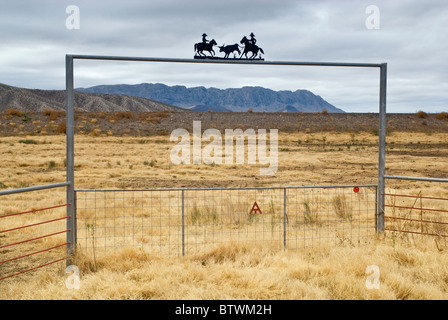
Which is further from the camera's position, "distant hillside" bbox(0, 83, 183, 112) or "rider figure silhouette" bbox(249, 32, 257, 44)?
"distant hillside" bbox(0, 83, 183, 112)

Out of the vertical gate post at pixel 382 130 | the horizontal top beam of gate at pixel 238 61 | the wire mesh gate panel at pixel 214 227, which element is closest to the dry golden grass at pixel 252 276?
the wire mesh gate panel at pixel 214 227

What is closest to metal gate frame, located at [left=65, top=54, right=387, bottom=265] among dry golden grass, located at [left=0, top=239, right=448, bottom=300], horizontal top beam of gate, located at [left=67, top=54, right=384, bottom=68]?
horizontal top beam of gate, located at [left=67, top=54, right=384, bottom=68]

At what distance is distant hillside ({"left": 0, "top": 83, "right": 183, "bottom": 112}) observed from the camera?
5236 inches

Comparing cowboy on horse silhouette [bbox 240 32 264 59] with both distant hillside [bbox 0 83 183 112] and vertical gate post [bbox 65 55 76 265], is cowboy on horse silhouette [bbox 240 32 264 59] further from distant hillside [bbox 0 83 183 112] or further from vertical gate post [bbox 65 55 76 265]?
distant hillside [bbox 0 83 183 112]

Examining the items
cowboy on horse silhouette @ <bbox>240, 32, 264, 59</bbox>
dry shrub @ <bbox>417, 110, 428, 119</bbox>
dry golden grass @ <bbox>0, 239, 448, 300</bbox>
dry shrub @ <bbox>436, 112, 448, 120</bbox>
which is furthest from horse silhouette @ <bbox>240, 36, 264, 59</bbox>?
dry shrub @ <bbox>436, 112, 448, 120</bbox>

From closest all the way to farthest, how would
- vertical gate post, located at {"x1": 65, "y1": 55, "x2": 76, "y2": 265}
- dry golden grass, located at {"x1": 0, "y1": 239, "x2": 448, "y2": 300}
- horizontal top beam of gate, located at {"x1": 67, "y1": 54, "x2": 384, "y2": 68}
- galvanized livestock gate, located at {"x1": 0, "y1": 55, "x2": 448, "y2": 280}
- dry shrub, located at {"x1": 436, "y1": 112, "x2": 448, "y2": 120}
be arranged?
dry golden grass, located at {"x1": 0, "y1": 239, "x2": 448, "y2": 300} < vertical gate post, located at {"x1": 65, "y1": 55, "x2": 76, "y2": 265} < galvanized livestock gate, located at {"x1": 0, "y1": 55, "x2": 448, "y2": 280} < horizontal top beam of gate, located at {"x1": 67, "y1": 54, "x2": 384, "y2": 68} < dry shrub, located at {"x1": 436, "y1": 112, "x2": 448, "y2": 120}

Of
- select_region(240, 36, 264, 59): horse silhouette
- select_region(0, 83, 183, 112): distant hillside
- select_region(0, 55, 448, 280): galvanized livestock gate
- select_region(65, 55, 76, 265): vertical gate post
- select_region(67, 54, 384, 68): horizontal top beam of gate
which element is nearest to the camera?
select_region(65, 55, 76, 265): vertical gate post

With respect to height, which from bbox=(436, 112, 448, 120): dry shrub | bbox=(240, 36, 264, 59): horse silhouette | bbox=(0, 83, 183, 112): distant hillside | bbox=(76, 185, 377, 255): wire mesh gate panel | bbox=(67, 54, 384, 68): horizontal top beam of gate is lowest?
bbox=(76, 185, 377, 255): wire mesh gate panel

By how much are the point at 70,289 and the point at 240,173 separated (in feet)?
61.6

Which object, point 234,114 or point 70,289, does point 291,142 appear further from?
point 70,289

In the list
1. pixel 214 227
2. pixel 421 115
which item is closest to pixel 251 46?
pixel 214 227

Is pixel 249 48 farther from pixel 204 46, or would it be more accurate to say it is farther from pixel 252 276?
pixel 252 276

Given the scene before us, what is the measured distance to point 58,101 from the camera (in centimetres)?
15400

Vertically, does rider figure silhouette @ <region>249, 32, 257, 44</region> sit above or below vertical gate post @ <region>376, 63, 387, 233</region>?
above
